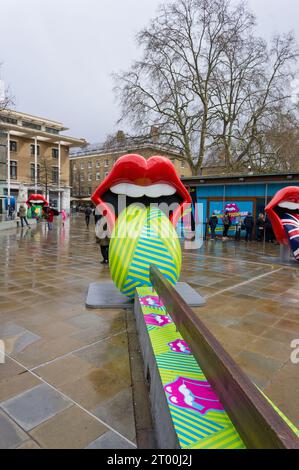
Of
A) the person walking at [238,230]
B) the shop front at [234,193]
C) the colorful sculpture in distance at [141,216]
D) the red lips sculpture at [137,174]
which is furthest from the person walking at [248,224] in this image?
the red lips sculpture at [137,174]

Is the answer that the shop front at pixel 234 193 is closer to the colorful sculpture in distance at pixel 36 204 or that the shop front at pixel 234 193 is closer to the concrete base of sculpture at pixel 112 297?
the concrete base of sculpture at pixel 112 297

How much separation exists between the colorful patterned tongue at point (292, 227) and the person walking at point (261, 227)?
6342mm

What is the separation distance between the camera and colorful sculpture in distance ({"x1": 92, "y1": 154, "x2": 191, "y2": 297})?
4812mm

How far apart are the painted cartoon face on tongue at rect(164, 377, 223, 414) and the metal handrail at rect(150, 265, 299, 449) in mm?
251

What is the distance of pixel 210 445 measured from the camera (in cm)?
177

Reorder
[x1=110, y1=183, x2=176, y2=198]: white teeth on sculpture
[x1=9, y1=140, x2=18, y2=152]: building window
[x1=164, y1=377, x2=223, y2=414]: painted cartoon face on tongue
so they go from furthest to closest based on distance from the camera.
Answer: [x1=9, y1=140, x2=18, y2=152]: building window → [x1=110, y1=183, x2=176, y2=198]: white teeth on sculpture → [x1=164, y1=377, x2=223, y2=414]: painted cartoon face on tongue

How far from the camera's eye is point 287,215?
31.9 feet

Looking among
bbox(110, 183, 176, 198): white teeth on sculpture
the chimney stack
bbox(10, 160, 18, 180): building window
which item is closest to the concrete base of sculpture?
bbox(110, 183, 176, 198): white teeth on sculpture

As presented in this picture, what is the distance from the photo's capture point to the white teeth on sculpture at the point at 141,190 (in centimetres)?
541

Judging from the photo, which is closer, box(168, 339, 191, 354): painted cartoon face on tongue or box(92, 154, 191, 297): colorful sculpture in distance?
box(168, 339, 191, 354): painted cartoon face on tongue

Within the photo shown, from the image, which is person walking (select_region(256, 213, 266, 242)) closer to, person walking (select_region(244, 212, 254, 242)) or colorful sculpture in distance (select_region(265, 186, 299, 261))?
person walking (select_region(244, 212, 254, 242))
